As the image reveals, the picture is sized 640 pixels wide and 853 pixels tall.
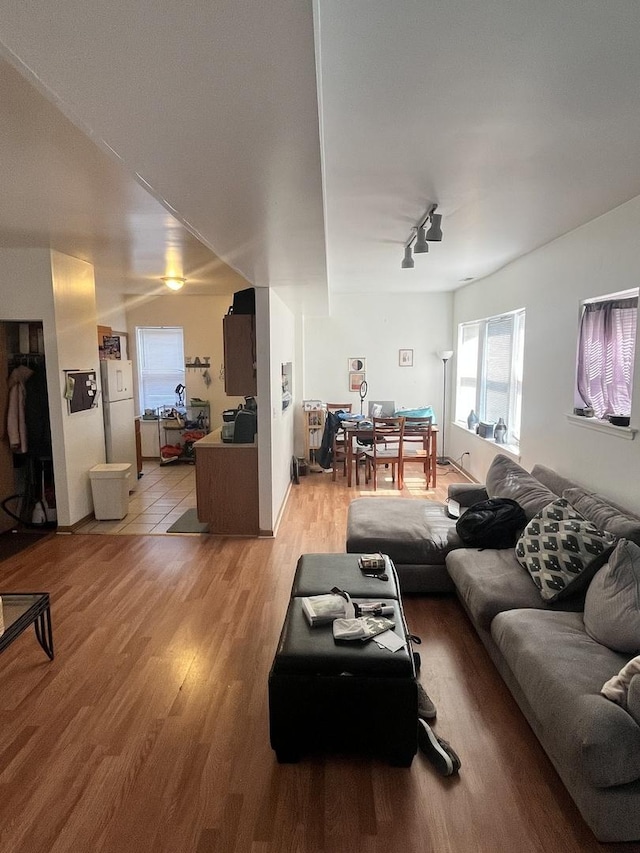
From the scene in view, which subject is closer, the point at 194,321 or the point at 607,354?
the point at 607,354

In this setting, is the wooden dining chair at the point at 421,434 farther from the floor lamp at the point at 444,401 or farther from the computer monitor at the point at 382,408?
the floor lamp at the point at 444,401

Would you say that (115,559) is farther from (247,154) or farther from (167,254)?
(247,154)

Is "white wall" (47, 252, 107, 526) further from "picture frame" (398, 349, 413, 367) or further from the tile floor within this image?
"picture frame" (398, 349, 413, 367)

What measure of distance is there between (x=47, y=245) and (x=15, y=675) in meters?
3.17

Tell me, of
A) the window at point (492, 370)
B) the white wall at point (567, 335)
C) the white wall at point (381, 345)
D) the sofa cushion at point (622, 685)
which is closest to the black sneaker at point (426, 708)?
the sofa cushion at point (622, 685)

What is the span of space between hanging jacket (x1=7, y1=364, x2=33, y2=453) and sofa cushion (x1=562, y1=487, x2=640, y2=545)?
14.4 feet

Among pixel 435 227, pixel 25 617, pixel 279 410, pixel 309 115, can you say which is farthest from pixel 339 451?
pixel 309 115

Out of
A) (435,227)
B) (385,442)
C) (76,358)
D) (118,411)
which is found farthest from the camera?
(385,442)

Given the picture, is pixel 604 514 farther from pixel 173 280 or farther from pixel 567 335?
pixel 173 280

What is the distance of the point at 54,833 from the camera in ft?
5.47

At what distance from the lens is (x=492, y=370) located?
571 centimetres

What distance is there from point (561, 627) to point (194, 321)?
22.1 feet

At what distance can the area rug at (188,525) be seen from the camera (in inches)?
180

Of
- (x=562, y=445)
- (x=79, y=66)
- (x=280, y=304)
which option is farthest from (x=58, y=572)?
(x=562, y=445)
